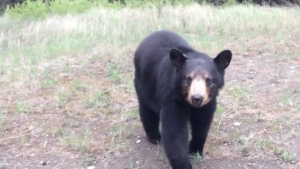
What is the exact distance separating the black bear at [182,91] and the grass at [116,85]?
23.3 inches

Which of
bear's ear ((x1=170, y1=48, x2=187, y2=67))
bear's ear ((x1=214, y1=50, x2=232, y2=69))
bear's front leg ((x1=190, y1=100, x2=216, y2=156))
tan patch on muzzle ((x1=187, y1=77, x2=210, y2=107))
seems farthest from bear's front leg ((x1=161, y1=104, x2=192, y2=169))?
bear's ear ((x1=214, y1=50, x2=232, y2=69))

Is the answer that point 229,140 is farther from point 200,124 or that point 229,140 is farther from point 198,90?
point 198,90

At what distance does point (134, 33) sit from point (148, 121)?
5.81 metres

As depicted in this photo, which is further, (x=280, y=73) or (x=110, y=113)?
(x=280, y=73)

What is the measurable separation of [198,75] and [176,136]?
2.10ft

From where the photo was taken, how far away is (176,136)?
525 cm

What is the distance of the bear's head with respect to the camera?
496cm

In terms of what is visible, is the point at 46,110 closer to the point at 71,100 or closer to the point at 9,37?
the point at 71,100

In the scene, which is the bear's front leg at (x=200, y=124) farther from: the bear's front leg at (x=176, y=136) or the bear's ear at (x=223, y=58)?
the bear's ear at (x=223, y=58)

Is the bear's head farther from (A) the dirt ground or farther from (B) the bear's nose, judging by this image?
(A) the dirt ground

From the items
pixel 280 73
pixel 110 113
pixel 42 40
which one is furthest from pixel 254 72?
pixel 42 40

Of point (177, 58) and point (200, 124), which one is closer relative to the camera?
point (177, 58)

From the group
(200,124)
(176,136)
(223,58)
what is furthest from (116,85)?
(223,58)

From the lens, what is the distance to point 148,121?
6375 millimetres
